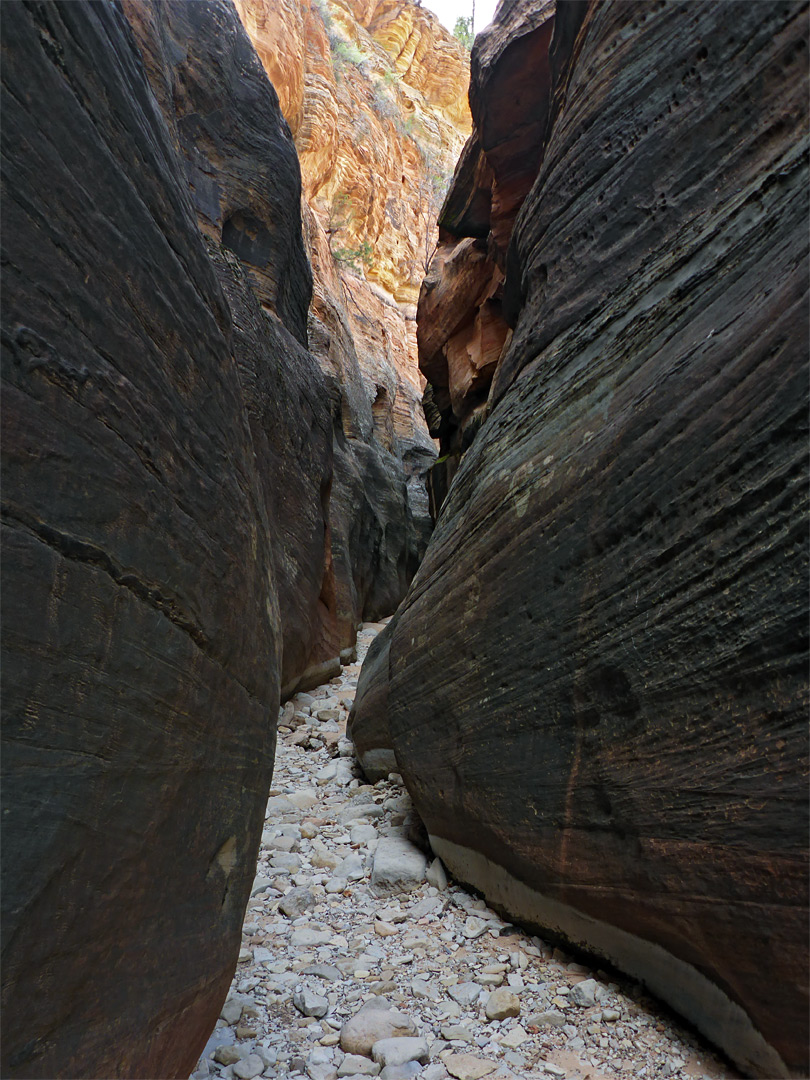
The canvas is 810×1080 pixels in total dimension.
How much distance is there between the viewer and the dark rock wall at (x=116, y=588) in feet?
5.32

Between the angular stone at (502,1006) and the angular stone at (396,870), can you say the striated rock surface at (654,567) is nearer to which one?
the angular stone at (396,870)

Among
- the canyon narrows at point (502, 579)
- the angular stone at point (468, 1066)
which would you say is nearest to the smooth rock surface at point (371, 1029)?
the canyon narrows at point (502, 579)

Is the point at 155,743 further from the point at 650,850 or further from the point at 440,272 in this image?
the point at 440,272

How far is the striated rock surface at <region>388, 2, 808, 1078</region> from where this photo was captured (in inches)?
96.5

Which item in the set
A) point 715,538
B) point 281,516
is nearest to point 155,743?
point 715,538

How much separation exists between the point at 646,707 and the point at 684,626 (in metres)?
0.43

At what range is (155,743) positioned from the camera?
2102mm

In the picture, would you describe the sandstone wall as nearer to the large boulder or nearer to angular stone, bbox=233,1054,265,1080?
the large boulder

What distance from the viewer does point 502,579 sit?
156 inches

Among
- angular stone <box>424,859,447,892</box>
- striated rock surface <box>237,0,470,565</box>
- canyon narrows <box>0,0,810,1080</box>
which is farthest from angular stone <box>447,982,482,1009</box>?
striated rock surface <box>237,0,470,565</box>

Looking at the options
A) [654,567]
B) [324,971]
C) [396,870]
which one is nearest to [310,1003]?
[324,971]

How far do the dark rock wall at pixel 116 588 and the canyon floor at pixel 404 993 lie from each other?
0.68 m

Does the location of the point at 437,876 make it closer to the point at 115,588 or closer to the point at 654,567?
the point at 654,567

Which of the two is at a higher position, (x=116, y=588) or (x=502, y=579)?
(x=502, y=579)
